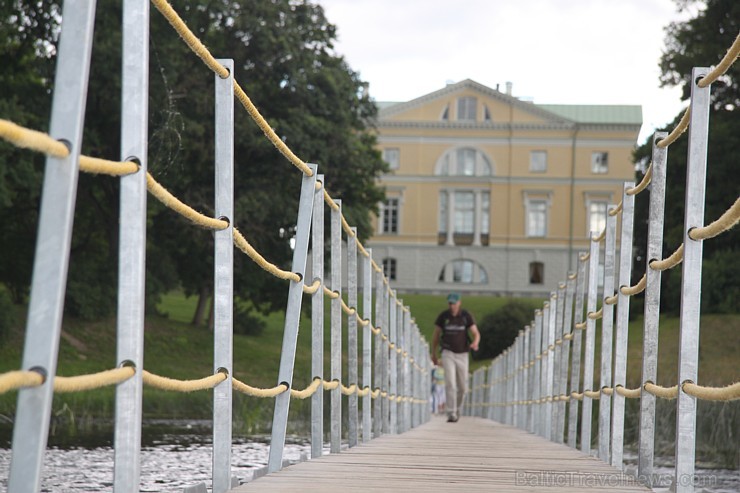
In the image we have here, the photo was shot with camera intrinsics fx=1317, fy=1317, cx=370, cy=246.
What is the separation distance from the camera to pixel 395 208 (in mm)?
67812

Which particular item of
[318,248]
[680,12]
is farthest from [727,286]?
[318,248]

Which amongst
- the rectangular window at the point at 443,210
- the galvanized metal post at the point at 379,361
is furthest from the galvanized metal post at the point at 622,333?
the rectangular window at the point at 443,210

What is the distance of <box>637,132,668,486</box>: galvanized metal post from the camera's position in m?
4.30

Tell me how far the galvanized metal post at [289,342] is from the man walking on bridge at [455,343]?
24.2 ft

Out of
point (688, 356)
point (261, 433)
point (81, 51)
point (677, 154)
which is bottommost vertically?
point (261, 433)

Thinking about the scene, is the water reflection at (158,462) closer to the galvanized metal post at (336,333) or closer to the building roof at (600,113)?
the galvanized metal post at (336,333)

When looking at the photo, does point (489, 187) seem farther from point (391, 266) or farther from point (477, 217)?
point (391, 266)

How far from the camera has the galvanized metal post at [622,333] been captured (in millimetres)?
5145

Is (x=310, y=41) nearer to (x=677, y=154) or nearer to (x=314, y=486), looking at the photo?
(x=677, y=154)

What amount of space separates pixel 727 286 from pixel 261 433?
715 inches

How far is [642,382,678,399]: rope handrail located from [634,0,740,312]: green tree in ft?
78.0

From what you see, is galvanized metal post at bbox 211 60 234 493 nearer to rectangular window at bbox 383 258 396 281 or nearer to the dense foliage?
the dense foliage

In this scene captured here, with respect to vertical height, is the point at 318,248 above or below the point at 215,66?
below

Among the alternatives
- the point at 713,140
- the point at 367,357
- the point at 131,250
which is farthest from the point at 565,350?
the point at 713,140
